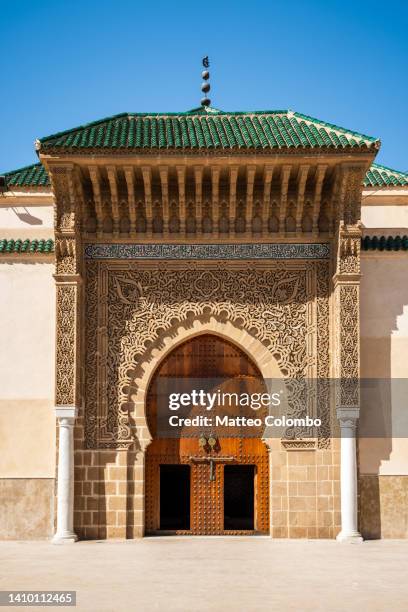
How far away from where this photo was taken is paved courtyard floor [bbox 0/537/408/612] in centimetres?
518

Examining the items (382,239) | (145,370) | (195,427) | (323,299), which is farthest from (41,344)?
(382,239)

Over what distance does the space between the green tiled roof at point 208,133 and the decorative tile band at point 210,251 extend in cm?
97

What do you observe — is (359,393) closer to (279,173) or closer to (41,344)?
(279,173)

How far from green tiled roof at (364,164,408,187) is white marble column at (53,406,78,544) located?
362 centimetres

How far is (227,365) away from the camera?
8695 mm

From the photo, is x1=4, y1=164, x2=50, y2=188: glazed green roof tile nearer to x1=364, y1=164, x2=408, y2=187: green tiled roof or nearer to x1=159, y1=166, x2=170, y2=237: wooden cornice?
x1=159, y1=166, x2=170, y2=237: wooden cornice

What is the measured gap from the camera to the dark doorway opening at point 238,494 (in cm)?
1081

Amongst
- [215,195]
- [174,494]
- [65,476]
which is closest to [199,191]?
[215,195]

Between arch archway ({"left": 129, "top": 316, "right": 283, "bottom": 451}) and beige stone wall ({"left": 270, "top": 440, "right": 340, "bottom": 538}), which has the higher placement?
arch archway ({"left": 129, "top": 316, "right": 283, "bottom": 451})

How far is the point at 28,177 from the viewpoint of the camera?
9297 mm

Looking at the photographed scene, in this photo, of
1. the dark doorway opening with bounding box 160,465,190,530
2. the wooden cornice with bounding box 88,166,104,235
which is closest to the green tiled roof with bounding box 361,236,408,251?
the wooden cornice with bounding box 88,166,104,235

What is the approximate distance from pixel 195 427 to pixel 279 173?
8.07ft

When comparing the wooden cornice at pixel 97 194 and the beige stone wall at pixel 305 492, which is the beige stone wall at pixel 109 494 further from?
the wooden cornice at pixel 97 194

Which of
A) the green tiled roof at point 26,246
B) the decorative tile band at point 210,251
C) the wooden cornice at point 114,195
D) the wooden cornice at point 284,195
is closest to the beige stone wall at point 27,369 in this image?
the green tiled roof at point 26,246
